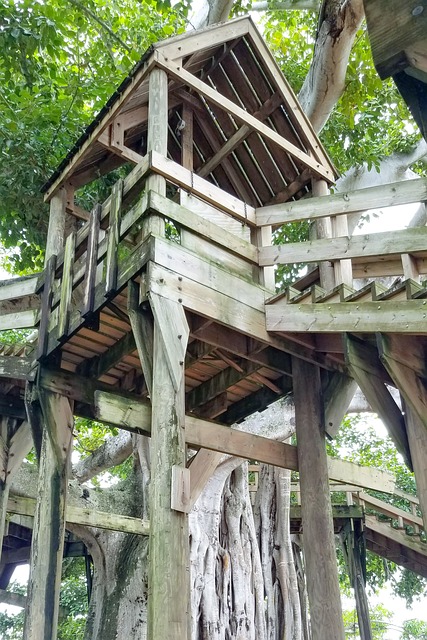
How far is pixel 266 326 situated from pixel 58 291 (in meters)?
1.94

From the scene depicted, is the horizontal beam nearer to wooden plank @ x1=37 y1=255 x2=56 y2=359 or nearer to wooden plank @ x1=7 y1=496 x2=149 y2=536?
wooden plank @ x1=37 y1=255 x2=56 y2=359

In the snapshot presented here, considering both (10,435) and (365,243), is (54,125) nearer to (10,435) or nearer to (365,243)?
(10,435)

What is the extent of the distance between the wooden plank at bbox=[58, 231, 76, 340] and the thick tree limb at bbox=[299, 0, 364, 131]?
3.60 meters

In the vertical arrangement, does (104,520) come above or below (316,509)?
above

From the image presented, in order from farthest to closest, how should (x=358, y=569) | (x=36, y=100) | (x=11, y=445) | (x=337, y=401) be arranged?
(x=358, y=569) → (x=36, y=100) → (x=11, y=445) → (x=337, y=401)

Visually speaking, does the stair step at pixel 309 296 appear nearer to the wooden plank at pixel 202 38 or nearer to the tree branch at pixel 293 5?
the wooden plank at pixel 202 38

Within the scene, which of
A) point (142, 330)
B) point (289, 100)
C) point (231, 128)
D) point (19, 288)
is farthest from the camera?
point (231, 128)

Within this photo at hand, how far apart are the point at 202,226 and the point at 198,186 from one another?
35cm

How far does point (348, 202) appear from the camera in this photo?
15.7 ft

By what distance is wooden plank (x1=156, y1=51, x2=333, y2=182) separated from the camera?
5.04m

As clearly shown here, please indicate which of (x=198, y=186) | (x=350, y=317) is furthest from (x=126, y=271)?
(x=350, y=317)

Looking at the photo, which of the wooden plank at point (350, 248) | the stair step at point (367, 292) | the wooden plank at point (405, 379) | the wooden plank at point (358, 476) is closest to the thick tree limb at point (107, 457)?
the wooden plank at point (358, 476)

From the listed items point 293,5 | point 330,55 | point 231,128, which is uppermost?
point 293,5

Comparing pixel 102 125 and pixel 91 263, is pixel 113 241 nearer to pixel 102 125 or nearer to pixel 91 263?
pixel 91 263
